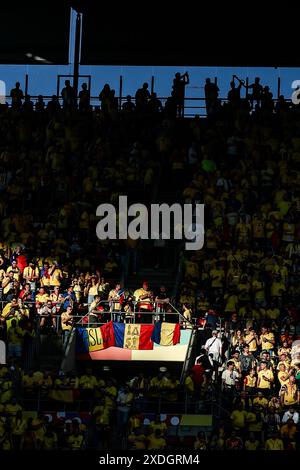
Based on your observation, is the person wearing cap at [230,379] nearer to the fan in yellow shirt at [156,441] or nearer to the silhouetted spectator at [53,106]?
the fan in yellow shirt at [156,441]

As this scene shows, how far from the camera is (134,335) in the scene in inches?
1377

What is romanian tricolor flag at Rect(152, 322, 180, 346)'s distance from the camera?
3488cm

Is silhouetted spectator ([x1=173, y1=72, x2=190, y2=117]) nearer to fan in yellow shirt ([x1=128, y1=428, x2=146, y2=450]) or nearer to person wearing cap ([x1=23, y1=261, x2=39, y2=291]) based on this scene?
person wearing cap ([x1=23, y1=261, x2=39, y2=291])

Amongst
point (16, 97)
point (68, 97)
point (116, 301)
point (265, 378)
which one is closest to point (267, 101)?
point (68, 97)

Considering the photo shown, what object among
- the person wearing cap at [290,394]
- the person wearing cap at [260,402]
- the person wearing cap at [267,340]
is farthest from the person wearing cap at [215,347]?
the person wearing cap at [290,394]

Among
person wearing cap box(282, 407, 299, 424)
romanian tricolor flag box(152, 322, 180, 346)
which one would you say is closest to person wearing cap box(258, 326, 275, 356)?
romanian tricolor flag box(152, 322, 180, 346)

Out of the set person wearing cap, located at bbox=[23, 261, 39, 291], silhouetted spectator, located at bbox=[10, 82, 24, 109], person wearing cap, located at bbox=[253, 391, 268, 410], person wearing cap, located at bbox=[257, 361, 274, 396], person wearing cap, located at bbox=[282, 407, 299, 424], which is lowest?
person wearing cap, located at bbox=[282, 407, 299, 424]

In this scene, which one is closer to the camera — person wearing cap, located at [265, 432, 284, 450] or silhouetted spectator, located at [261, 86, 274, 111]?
person wearing cap, located at [265, 432, 284, 450]

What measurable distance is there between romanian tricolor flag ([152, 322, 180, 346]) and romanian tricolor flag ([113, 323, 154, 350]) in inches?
4.7

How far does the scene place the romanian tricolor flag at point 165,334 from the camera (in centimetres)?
3488

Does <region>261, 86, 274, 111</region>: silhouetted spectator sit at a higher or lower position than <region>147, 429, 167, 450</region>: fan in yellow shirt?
higher

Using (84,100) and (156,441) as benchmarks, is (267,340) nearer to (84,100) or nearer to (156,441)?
(156,441)

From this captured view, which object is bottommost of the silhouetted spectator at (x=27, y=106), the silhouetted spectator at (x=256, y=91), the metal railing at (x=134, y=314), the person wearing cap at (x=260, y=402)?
the person wearing cap at (x=260, y=402)

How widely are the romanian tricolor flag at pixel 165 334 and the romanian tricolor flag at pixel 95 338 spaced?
103cm
